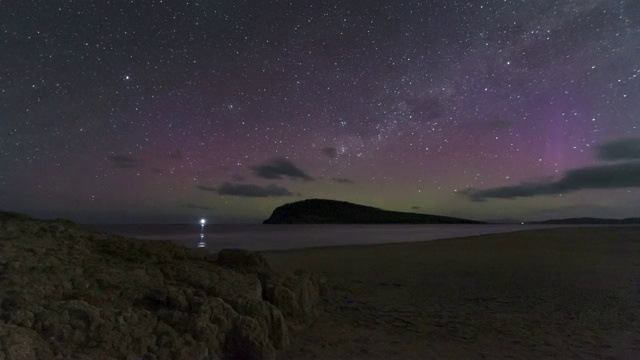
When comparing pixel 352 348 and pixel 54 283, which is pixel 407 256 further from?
pixel 54 283

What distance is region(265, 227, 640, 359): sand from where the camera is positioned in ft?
18.0

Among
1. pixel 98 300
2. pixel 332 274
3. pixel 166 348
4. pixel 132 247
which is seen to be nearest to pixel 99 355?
pixel 166 348

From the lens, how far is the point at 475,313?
292 inches

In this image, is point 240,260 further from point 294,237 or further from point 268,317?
point 294,237

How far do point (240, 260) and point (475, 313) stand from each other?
13.4 feet

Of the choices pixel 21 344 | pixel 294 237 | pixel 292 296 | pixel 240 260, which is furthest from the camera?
pixel 294 237

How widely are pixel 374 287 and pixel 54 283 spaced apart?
6.67 meters

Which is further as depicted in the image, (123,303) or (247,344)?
(247,344)

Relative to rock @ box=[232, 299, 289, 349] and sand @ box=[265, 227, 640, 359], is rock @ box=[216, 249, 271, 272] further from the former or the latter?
rock @ box=[232, 299, 289, 349]

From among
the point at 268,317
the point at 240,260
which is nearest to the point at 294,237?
the point at 240,260

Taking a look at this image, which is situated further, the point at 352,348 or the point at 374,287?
the point at 374,287

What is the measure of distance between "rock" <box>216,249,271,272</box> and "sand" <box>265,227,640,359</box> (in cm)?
135

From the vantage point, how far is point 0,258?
4.54m

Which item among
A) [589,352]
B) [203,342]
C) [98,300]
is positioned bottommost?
[589,352]
